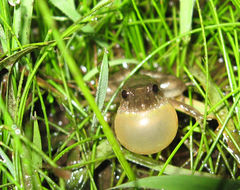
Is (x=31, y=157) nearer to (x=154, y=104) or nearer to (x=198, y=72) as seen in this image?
(x=154, y=104)

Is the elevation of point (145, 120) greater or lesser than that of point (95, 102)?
lesser

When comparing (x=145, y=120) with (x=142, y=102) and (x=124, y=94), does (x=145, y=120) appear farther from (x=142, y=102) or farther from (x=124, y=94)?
(x=124, y=94)

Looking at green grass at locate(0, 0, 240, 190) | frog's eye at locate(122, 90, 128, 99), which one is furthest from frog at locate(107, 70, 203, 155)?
green grass at locate(0, 0, 240, 190)

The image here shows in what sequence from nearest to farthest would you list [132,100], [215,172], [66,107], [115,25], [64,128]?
[132,100], [215,172], [66,107], [64,128], [115,25]

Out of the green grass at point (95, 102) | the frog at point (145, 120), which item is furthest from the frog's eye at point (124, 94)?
the green grass at point (95, 102)

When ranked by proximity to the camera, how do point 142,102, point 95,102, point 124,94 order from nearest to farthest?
point 95,102, point 142,102, point 124,94

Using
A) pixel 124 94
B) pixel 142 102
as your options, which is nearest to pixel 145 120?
pixel 142 102

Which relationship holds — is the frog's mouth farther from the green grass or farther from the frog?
the green grass

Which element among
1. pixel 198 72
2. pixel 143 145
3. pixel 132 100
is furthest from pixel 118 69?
pixel 143 145
